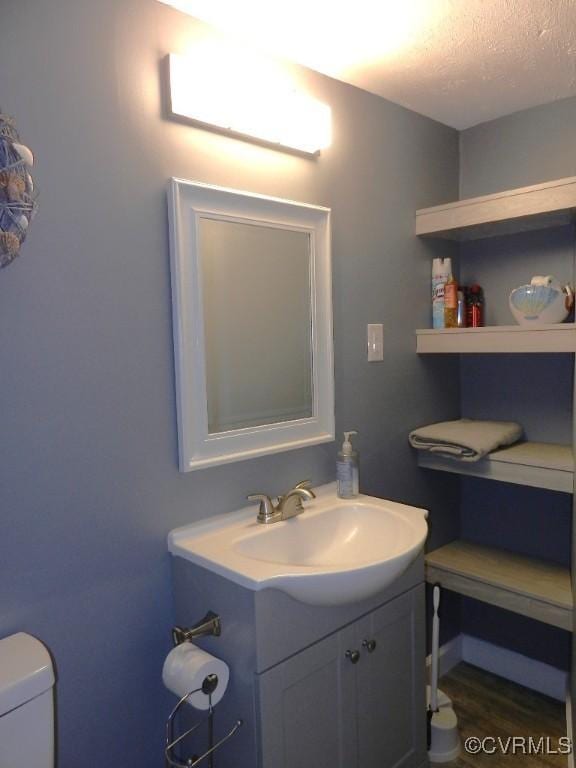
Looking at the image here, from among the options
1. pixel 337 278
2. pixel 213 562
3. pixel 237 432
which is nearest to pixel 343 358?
pixel 337 278

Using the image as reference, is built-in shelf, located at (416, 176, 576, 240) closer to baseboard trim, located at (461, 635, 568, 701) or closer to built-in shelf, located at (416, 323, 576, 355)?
built-in shelf, located at (416, 323, 576, 355)

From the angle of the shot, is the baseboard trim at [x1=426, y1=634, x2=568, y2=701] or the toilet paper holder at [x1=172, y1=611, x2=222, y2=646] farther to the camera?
the baseboard trim at [x1=426, y1=634, x2=568, y2=701]

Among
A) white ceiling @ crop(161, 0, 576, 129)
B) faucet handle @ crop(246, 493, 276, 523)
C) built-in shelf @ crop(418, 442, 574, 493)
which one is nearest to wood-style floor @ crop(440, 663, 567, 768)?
built-in shelf @ crop(418, 442, 574, 493)

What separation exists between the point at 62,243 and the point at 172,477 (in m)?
0.61

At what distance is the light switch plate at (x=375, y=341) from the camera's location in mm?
1879

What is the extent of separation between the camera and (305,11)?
1352 mm

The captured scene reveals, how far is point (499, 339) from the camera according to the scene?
1.87 metres

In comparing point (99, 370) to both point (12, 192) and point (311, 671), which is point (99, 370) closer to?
point (12, 192)

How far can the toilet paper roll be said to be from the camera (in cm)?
119

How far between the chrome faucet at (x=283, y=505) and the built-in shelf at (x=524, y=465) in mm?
695

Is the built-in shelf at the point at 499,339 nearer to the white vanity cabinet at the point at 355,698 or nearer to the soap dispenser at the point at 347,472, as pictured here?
the soap dispenser at the point at 347,472

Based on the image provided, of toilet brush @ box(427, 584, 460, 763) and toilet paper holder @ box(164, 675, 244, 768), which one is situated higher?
toilet paper holder @ box(164, 675, 244, 768)

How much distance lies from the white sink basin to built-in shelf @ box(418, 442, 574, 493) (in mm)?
468

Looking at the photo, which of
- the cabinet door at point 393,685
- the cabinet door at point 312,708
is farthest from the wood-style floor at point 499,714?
the cabinet door at point 312,708
